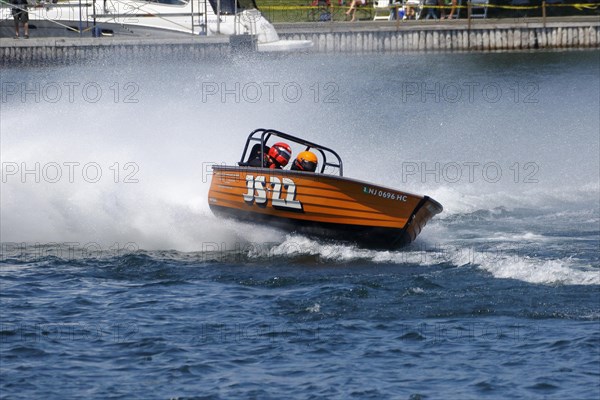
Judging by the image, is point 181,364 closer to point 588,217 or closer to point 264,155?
point 264,155

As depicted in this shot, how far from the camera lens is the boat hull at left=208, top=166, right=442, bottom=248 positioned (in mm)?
14008

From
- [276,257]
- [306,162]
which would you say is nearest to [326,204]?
[306,162]

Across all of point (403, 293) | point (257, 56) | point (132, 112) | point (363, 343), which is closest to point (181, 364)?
point (363, 343)

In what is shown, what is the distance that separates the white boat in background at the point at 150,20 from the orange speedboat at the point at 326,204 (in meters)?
17.3

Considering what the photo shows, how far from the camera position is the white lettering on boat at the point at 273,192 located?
14195mm

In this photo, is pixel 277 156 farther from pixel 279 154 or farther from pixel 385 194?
pixel 385 194

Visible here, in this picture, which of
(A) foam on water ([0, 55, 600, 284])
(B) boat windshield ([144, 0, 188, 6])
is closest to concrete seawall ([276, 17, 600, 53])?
(A) foam on water ([0, 55, 600, 284])

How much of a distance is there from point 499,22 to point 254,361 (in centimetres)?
2779

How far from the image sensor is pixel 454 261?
13430 millimetres

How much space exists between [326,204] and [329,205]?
0.14 feet

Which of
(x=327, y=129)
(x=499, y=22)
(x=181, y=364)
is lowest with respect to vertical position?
(x=181, y=364)

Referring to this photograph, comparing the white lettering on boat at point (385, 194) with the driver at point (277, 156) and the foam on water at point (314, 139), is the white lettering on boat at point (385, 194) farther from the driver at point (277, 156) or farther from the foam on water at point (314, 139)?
the driver at point (277, 156)

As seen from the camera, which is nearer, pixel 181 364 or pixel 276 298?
pixel 181 364

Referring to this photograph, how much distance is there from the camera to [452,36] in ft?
115
